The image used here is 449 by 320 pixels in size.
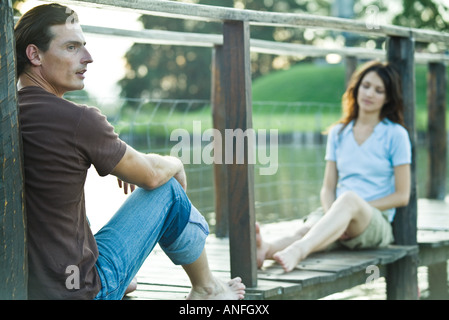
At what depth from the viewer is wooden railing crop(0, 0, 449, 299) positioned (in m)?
2.76

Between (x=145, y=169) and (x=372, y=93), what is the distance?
6.38 ft

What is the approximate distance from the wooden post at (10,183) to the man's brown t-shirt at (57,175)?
0.06 m

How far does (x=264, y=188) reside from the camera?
10008mm

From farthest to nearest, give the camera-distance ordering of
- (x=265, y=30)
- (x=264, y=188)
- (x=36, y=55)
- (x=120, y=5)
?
1. (x=265, y=30)
2. (x=264, y=188)
3. (x=120, y=5)
4. (x=36, y=55)

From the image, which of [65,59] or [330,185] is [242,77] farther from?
[330,185]

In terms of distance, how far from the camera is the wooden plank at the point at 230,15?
2.60m

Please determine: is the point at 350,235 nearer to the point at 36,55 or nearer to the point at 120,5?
the point at 120,5

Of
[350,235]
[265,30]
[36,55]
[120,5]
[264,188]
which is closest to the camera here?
[36,55]

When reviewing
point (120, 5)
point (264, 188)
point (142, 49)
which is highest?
point (142, 49)

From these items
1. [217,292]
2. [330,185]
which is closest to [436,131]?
[330,185]

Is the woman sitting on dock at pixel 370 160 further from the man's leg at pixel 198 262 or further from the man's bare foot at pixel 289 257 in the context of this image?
the man's leg at pixel 198 262

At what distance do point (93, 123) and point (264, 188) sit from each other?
792cm

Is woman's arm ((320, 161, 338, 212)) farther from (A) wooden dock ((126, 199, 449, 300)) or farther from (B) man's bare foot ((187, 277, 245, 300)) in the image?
(B) man's bare foot ((187, 277, 245, 300))
